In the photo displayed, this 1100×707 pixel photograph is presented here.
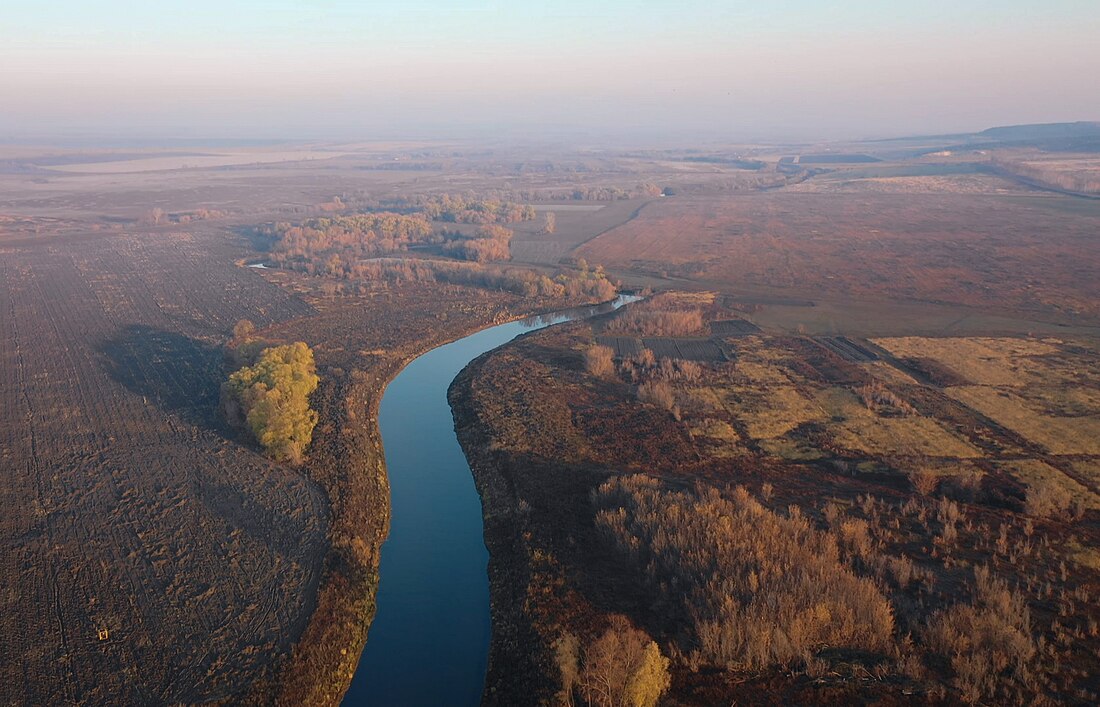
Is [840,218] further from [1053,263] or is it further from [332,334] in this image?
[332,334]

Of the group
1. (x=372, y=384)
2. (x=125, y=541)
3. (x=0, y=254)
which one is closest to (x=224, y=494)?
(x=125, y=541)

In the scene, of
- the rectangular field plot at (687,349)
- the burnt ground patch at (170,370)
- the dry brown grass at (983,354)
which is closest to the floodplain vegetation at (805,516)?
the dry brown grass at (983,354)

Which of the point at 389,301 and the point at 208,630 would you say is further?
the point at 389,301

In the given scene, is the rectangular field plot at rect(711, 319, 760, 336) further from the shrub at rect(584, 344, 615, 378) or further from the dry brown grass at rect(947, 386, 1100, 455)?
the dry brown grass at rect(947, 386, 1100, 455)

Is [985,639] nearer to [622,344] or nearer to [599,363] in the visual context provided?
[599,363]

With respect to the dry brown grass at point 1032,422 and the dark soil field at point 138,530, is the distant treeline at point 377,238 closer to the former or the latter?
the dark soil field at point 138,530

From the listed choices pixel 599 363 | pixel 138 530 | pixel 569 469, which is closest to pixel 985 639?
pixel 569 469
